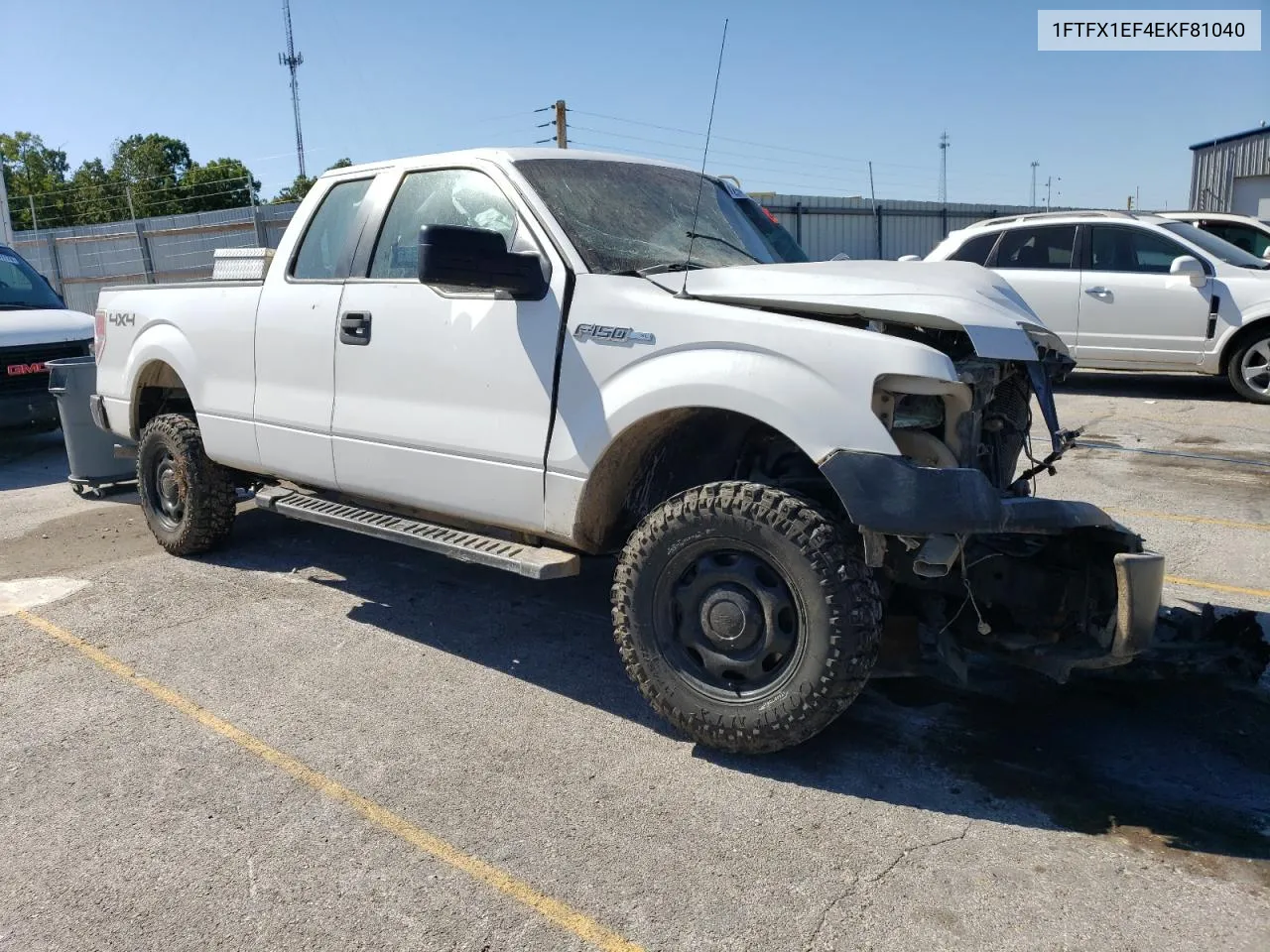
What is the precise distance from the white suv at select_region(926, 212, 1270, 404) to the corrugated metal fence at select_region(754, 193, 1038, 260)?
871 cm

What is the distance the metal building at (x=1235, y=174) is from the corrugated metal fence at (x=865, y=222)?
21.8 ft

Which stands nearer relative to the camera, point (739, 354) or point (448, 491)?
point (739, 354)

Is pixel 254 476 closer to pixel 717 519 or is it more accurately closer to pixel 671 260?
pixel 671 260

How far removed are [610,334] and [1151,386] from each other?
10.2 meters

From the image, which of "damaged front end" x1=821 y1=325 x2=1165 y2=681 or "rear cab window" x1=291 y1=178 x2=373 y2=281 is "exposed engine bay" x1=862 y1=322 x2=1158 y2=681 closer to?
"damaged front end" x1=821 y1=325 x2=1165 y2=681

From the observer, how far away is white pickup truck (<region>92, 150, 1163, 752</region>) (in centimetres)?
322

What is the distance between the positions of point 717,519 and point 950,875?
1261mm

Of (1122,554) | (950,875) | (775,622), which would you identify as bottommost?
(950,875)

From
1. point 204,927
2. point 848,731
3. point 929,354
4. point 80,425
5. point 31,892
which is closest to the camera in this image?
point 204,927

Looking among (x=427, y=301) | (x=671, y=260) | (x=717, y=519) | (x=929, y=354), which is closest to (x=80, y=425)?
(x=427, y=301)

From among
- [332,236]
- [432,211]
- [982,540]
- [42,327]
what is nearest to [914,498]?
[982,540]

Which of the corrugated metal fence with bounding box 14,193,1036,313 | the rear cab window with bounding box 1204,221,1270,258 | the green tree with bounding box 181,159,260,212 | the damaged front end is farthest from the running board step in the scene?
the green tree with bounding box 181,159,260,212

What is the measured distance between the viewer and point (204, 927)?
2.72m

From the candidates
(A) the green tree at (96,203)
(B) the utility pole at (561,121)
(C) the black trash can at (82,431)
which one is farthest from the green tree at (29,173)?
(C) the black trash can at (82,431)
